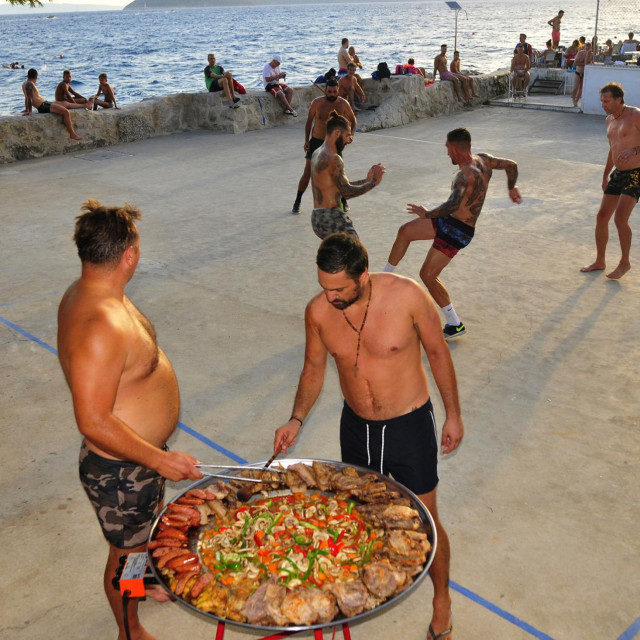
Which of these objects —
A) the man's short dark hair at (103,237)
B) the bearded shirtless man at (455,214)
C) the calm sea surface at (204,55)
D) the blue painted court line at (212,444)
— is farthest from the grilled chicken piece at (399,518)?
the calm sea surface at (204,55)

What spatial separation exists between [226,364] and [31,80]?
11.7 meters

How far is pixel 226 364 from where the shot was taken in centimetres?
631

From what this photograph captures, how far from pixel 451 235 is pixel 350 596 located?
4465 millimetres

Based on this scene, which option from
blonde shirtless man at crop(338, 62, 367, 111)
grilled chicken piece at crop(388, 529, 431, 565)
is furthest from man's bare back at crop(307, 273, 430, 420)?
blonde shirtless man at crop(338, 62, 367, 111)

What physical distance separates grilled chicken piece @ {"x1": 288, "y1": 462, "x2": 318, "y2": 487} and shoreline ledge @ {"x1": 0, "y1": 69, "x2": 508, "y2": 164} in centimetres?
1312

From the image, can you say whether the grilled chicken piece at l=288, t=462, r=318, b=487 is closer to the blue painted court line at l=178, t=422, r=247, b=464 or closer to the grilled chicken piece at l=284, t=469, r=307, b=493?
the grilled chicken piece at l=284, t=469, r=307, b=493

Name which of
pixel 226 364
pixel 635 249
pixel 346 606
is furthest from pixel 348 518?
pixel 635 249

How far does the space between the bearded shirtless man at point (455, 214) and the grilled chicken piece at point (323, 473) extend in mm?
3540

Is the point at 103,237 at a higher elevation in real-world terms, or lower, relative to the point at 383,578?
higher

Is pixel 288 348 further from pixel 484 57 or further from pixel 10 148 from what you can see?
pixel 484 57

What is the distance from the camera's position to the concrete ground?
3758mm

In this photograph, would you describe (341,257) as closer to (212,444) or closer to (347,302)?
(347,302)

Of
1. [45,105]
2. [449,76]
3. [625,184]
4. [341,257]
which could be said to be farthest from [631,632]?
[449,76]

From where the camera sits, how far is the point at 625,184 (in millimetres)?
7680
